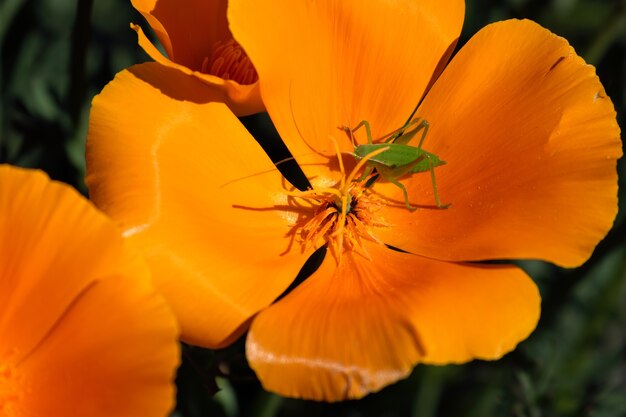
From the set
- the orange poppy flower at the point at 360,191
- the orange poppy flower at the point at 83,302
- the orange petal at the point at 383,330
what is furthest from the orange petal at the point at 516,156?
the orange poppy flower at the point at 83,302

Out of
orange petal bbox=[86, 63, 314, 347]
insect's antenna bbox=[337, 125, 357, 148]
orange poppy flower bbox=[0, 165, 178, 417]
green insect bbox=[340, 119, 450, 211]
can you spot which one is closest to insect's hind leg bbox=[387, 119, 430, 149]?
green insect bbox=[340, 119, 450, 211]

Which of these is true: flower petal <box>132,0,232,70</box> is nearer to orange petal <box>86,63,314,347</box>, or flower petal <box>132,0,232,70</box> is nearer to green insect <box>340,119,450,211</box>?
orange petal <box>86,63,314,347</box>

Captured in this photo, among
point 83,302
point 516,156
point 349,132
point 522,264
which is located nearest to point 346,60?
point 349,132

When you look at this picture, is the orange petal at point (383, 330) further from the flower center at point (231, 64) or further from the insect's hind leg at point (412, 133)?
the flower center at point (231, 64)

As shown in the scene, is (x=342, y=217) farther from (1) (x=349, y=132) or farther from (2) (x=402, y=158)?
(1) (x=349, y=132)

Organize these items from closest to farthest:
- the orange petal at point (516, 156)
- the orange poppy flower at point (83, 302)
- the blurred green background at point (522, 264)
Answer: the orange poppy flower at point (83, 302)
the orange petal at point (516, 156)
the blurred green background at point (522, 264)
